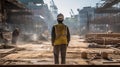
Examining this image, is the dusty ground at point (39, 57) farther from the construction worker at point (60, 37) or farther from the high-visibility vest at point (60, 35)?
the high-visibility vest at point (60, 35)

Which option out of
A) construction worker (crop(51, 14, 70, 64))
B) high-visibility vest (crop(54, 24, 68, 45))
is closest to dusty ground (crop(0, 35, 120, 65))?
construction worker (crop(51, 14, 70, 64))

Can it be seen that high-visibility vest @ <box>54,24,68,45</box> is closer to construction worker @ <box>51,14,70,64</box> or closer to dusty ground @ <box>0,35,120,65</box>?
construction worker @ <box>51,14,70,64</box>

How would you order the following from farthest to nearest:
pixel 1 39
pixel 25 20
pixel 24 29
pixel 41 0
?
pixel 41 0 < pixel 24 29 < pixel 25 20 < pixel 1 39

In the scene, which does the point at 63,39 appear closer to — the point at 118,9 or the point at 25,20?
the point at 25,20

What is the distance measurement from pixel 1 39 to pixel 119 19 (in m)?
26.3

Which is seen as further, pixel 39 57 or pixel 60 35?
pixel 39 57

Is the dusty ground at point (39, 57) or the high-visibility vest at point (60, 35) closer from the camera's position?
the high-visibility vest at point (60, 35)

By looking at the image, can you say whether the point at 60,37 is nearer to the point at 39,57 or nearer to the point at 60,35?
the point at 60,35

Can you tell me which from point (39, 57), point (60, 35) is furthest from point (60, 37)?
point (39, 57)

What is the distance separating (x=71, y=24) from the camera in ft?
375

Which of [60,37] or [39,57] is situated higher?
[60,37]

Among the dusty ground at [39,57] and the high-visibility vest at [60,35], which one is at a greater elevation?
the high-visibility vest at [60,35]

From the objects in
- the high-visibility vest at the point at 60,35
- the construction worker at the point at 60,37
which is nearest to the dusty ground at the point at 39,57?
the construction worker at the point at 60,37

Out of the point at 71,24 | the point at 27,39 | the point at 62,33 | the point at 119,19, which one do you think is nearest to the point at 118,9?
the point at 119,19
